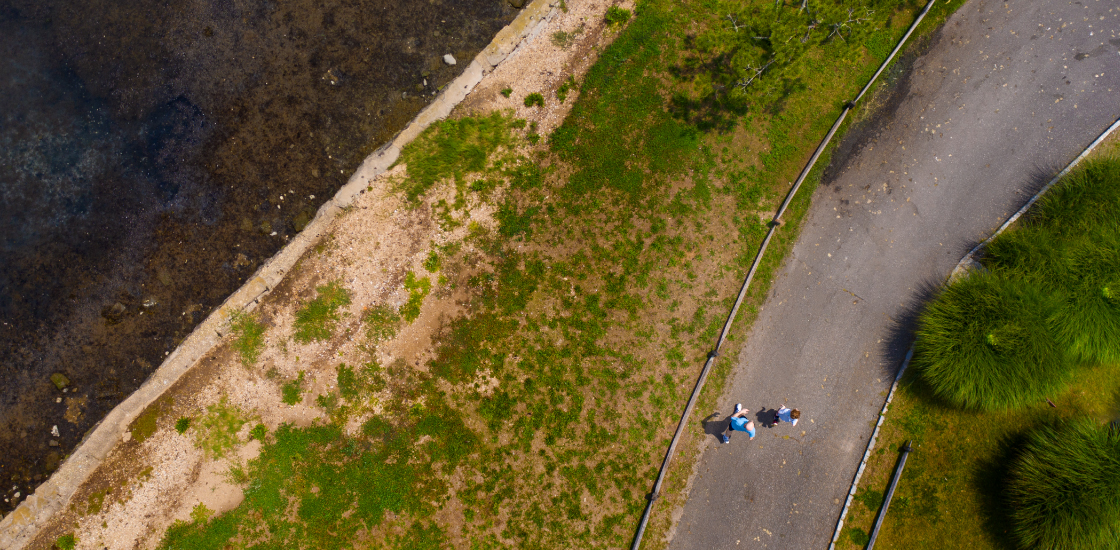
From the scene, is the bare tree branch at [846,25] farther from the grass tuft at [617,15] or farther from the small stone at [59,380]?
the small stone at [59,380]

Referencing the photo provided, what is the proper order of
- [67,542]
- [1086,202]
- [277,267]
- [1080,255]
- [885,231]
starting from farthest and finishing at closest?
1. [277,267]
2. [67,542]
3. [885,231]
4. [1086,202]
5. [1080,255]

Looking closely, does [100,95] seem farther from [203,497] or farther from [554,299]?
[554,299]

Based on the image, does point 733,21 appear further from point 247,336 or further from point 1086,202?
point 247,336

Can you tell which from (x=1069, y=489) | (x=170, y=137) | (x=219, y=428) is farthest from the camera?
(x=170, y=137)

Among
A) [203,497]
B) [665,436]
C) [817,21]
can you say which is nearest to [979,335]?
[665,436]

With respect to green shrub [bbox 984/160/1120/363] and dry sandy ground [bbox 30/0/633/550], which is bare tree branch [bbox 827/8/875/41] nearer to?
dry sandy ground [bbox 30/0/633/550]

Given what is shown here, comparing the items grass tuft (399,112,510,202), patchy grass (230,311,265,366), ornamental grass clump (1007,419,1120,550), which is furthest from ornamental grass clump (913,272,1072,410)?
patchy grass (230,311,265,366)

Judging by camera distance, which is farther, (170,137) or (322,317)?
(170,137)

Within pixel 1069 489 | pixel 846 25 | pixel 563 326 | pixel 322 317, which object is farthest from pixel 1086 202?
pixel 322 317

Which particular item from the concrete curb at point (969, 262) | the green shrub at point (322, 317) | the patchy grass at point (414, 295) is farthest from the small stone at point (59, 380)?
the concrete curb at point (969, 262)
